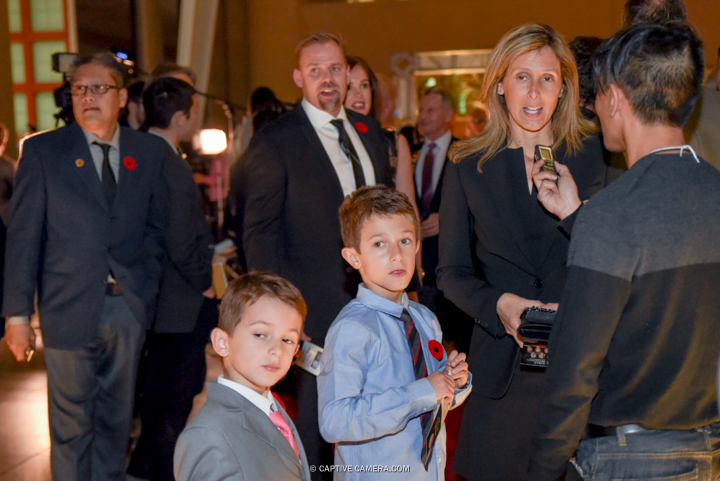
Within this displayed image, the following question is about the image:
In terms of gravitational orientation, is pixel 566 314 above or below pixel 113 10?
below

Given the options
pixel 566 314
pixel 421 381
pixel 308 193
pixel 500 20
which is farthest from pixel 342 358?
pixel 500 20

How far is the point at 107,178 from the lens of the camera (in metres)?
2.90

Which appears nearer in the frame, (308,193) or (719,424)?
(719,424)

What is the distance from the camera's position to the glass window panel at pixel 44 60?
1003 centimetres

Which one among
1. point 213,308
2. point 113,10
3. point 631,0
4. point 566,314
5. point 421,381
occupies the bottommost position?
point 213,308

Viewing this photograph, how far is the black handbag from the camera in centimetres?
172

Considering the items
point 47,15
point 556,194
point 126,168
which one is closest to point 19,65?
point 47,15

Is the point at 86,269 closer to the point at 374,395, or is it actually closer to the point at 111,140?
the point at 111,140

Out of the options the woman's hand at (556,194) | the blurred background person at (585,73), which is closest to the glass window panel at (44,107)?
the blurred background person at (585,73)

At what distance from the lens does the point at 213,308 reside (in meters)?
3.57

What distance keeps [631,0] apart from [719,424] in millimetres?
1822

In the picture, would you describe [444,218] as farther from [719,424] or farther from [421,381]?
[719,424]

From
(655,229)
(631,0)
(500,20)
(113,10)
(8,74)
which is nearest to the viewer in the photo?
(655,229)

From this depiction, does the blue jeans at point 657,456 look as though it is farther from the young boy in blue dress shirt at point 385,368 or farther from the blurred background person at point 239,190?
the blurred background person at point 239,190
